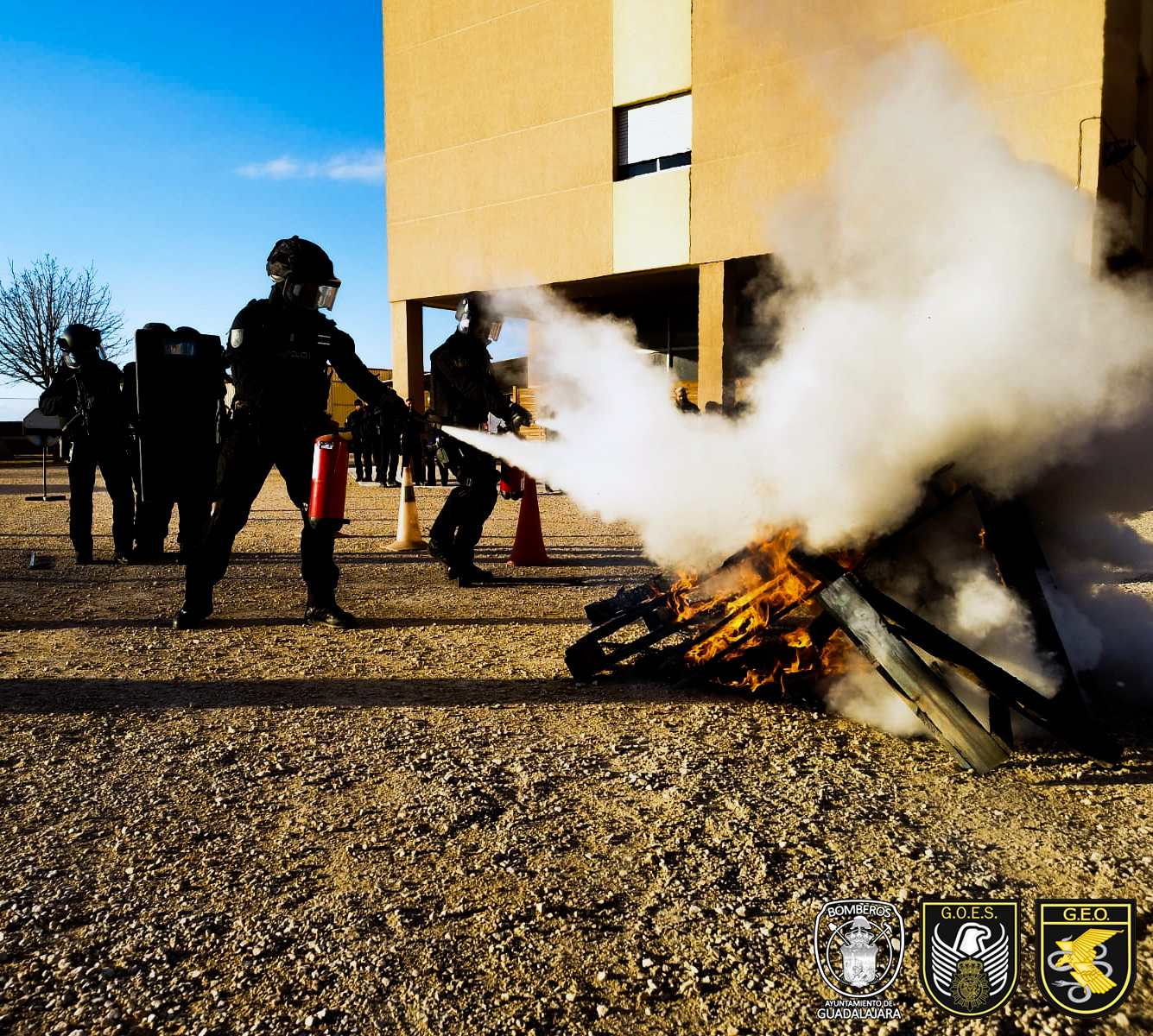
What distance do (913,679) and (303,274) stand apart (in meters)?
4.05

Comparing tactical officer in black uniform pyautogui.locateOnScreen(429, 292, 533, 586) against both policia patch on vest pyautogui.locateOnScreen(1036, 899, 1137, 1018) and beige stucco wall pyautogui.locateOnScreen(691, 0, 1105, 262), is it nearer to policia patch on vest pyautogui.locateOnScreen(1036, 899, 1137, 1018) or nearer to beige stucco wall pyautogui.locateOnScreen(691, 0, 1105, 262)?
beige stucco wall pyautogui.locateOnScreen(691, 0, 1105, 262)

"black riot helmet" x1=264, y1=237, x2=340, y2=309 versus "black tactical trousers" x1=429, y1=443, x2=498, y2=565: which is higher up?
"black riot helmet" x1=264, y1=237, x2=340, y2=309

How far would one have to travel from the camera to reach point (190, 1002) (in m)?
1.91

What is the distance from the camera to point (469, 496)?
6.93 meters

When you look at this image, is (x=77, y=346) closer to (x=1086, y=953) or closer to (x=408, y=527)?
(x=408, y=527)

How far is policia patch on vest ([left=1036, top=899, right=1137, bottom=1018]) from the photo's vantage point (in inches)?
76.1

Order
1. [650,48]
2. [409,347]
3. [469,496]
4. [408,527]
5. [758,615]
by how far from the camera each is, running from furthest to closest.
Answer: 1. [409,347]
2. [650,48]
3. [408,527]
4. [469,496]
5. [758,615]

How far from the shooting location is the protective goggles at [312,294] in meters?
5.36

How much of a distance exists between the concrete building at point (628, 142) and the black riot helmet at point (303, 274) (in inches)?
289

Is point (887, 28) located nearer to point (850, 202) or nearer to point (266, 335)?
point (850, 202)

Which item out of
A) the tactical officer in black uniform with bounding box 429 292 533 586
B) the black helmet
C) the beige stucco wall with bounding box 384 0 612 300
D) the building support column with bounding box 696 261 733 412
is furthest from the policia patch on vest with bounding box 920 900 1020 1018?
the beige stucco wall with bounding box 384 0 612 300

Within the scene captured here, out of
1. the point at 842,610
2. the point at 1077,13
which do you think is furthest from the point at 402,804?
A: the point at 1077,13

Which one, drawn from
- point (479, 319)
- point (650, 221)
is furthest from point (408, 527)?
point (650, 221)

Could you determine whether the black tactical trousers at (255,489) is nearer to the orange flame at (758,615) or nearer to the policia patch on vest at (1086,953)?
the orange flame at (758,615)
